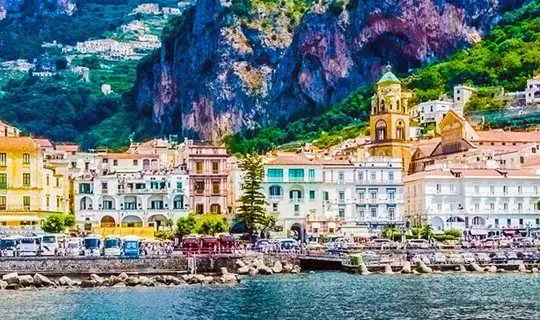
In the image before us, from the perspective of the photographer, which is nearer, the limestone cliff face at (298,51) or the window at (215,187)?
the window at (215,187)

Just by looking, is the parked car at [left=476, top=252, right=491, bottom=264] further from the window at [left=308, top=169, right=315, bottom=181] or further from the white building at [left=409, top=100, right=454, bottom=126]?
the white building at [left=409, top=100, right=454, bottom=126]

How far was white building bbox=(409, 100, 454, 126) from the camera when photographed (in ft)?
461

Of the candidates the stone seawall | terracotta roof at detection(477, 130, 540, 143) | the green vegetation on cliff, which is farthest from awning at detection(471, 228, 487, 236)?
the green vegetation on cliff

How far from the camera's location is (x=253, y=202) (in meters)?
94.8

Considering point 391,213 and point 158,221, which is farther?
point 391,213

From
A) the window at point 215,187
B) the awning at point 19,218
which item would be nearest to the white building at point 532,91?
the window at point 215,187

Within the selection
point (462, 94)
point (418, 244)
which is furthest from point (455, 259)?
point (462, 94)

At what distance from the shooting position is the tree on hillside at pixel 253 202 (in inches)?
3708

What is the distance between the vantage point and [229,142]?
167 m

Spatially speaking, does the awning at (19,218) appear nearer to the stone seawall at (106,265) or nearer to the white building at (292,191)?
the stone seawall at (106,265)

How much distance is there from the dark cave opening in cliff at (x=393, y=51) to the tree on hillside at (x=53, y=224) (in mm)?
83498

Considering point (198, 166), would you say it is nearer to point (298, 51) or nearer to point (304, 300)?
Result: point (304, 300)

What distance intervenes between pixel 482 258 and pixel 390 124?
132 ft

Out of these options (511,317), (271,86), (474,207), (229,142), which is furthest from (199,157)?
(271,86)
